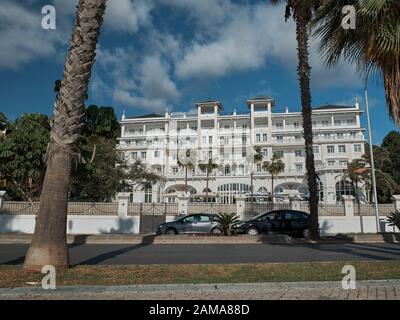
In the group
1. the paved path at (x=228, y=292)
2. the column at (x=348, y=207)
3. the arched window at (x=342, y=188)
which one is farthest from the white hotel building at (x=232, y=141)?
the paved path at (x=228, y=292)

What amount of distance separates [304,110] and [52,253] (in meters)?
13.3

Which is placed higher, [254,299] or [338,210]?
[338,210]

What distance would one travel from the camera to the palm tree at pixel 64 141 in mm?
8203

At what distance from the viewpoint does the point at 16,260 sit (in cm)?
1062

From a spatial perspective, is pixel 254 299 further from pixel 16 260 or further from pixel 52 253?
pixel 16 260

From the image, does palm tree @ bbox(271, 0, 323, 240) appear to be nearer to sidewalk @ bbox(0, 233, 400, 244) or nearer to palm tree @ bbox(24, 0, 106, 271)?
sidewalk @ bbox(0, 233, 400, 244)

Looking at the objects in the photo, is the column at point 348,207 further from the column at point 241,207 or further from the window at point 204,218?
the window at point 204,218

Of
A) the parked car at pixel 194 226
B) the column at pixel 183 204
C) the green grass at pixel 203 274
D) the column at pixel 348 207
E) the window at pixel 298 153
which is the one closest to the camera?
the green grass at pixel 203 274

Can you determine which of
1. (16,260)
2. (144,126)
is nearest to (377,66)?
(16,260)

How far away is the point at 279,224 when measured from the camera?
2006cm

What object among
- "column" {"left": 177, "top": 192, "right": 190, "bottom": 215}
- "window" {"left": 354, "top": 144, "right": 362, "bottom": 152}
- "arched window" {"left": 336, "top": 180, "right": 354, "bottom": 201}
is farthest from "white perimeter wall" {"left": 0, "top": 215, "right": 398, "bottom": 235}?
"window" {"left": 354, "top": 144, "right": 362, "bottom": 152}

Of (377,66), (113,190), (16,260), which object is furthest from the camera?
(113,190)

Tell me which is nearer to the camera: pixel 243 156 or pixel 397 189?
pixel 397 189

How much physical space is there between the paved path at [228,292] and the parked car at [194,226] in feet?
44.5
